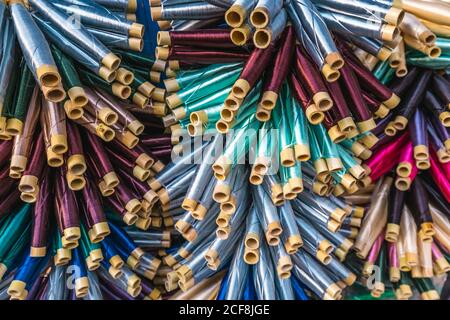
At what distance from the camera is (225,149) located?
131 centimetres

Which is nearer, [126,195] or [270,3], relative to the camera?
[270,3]

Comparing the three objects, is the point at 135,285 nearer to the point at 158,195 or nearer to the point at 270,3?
the point at 158,195

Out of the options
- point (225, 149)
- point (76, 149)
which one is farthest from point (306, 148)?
point (76, 149)

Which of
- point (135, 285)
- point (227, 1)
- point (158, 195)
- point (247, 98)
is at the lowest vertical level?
point (135, 285)

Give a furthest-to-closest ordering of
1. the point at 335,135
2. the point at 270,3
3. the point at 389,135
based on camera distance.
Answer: the point at 389,135 → the point at 335,135 → the point at 270,3

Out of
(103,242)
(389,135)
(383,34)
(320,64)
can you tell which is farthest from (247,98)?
(103,242)

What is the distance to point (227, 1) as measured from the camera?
1187 millimetres

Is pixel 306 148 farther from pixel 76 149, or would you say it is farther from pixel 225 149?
pixel 76 149

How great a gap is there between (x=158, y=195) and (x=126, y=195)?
103 millimetres

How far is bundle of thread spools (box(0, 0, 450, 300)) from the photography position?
1.22 m

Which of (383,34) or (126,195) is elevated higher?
(383,34)

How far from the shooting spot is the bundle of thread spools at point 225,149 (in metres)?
1.22

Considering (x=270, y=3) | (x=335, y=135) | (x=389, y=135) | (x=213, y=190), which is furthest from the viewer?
(x=389, y=135)

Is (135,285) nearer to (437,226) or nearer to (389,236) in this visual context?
(389,236)
